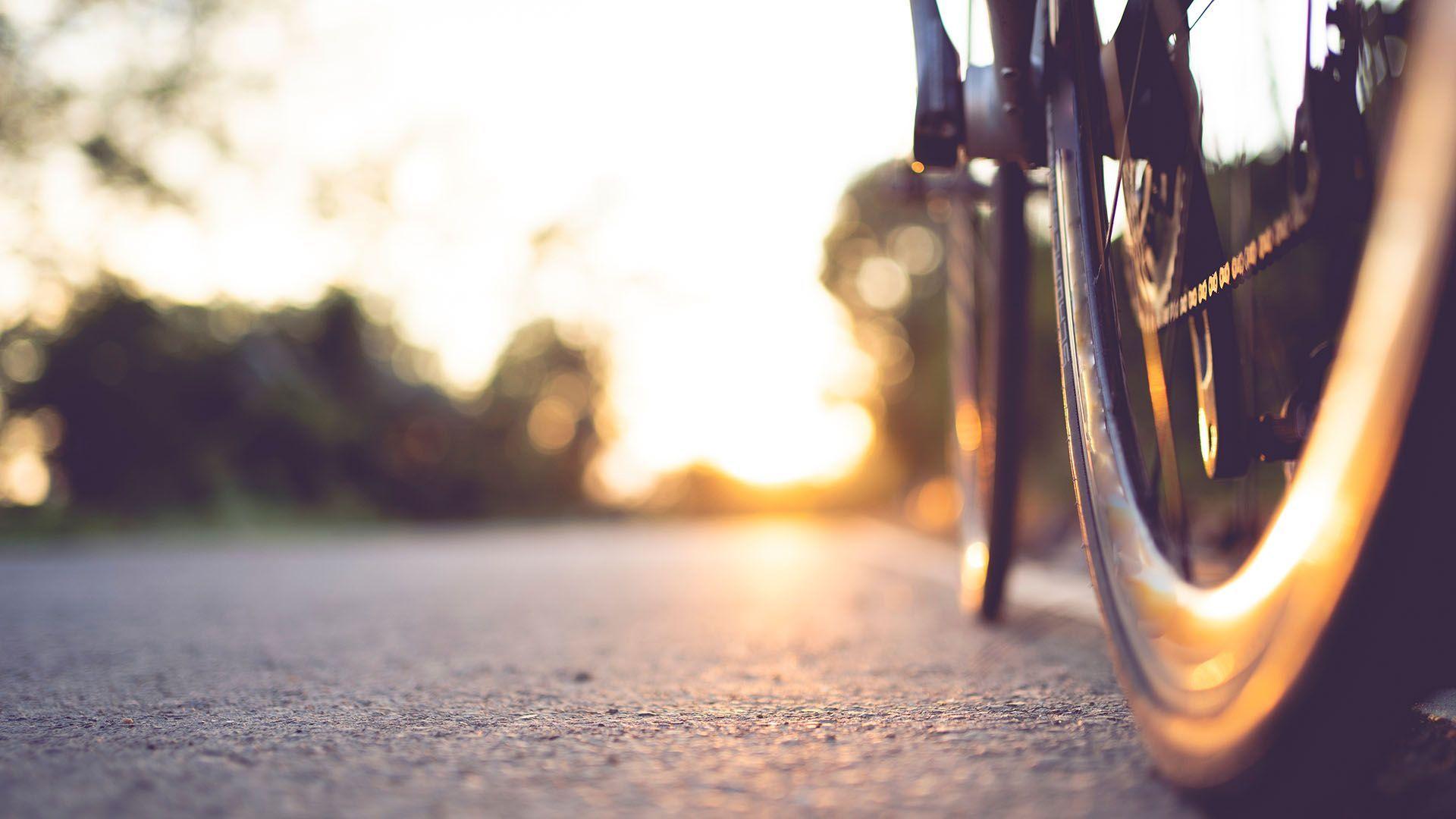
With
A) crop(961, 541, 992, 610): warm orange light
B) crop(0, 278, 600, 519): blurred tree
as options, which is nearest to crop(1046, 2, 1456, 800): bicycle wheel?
crop(961, 541, 992, 610): warm orange light

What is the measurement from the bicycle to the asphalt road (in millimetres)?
227

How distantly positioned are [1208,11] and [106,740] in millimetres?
1974

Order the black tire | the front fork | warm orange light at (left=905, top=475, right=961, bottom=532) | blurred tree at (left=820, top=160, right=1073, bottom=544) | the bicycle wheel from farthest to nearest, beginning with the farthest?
1. blurred tree at (left=820, top=160, right=1073, bottom=544)
2. warm orange light at (left=905, top=475, right=961, bottom=532)
3. the black tire
4. the front fork
5. the bicycle wheel

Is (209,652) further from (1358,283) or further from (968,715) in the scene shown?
(1358,283)

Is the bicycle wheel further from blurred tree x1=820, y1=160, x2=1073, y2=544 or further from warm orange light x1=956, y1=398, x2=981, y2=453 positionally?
blurred tree x1=820, y1=160, x2=1073, y2=544

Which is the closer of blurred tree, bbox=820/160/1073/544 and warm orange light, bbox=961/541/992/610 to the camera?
warm orange light, bbox=961/541/992/610

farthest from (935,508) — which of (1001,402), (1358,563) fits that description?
(1358,563)

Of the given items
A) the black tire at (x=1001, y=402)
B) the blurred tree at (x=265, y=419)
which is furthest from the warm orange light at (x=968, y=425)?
the blurred tree at (x=265, y=419)

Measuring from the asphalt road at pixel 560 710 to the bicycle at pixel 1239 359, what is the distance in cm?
23

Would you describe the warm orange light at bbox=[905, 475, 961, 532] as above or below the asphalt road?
below

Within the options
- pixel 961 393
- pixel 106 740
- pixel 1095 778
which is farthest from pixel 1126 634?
pixel 961 393

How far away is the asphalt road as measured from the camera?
102 cm

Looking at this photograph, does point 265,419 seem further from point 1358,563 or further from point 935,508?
point 1358,563

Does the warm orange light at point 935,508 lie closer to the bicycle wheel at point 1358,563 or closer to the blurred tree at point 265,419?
the bicycle wheel at point 1358,563
